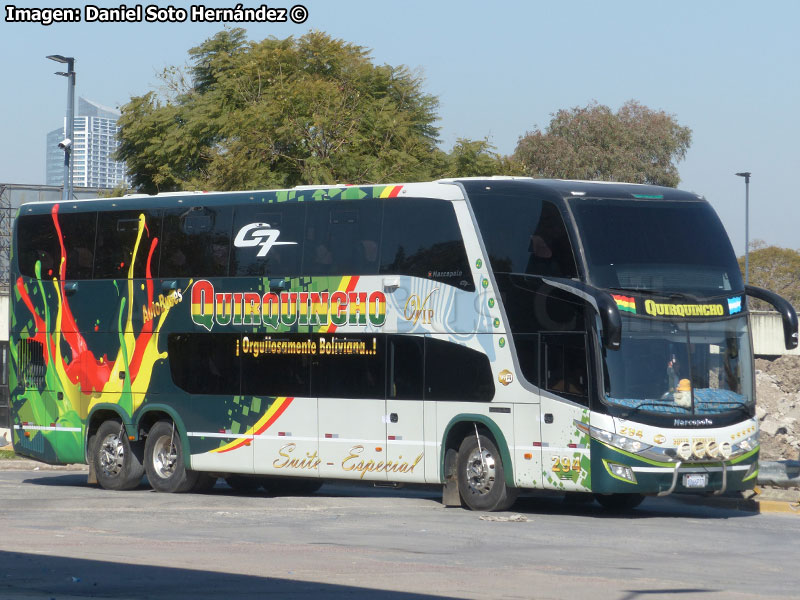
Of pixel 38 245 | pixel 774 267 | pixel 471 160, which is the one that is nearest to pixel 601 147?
pixel 774 267

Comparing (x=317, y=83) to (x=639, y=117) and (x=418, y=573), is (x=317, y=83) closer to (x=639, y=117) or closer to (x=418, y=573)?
(x=418, y=573)

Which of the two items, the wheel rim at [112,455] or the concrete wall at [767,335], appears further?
the concrete wall at [767,335]

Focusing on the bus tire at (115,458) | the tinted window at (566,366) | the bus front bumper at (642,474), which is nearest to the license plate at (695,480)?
the bus front bumper at (642,474)

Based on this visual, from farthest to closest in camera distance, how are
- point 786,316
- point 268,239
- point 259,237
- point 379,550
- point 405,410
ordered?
point 259,237 → point 268,239 → point 405,410 → point 786,316 → point 379,550

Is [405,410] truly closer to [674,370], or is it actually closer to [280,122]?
[674,370]

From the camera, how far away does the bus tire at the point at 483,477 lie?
61.8 ft

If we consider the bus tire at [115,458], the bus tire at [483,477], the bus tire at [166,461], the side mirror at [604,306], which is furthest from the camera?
the bus tire at [115,458]

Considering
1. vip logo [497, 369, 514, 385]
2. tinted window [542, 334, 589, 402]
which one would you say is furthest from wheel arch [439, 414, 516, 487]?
tinted window [542, 334, 589, 402]

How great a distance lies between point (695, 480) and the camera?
58.0 feet

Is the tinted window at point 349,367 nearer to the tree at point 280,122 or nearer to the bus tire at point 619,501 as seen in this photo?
the bus tire at point 619,501

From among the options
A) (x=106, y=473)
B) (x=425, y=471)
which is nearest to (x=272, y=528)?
(x=425, y=471)

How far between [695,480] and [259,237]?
24.5 feet

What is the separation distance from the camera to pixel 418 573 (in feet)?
40.7

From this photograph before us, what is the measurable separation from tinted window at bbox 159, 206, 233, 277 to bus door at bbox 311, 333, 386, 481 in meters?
2.38
